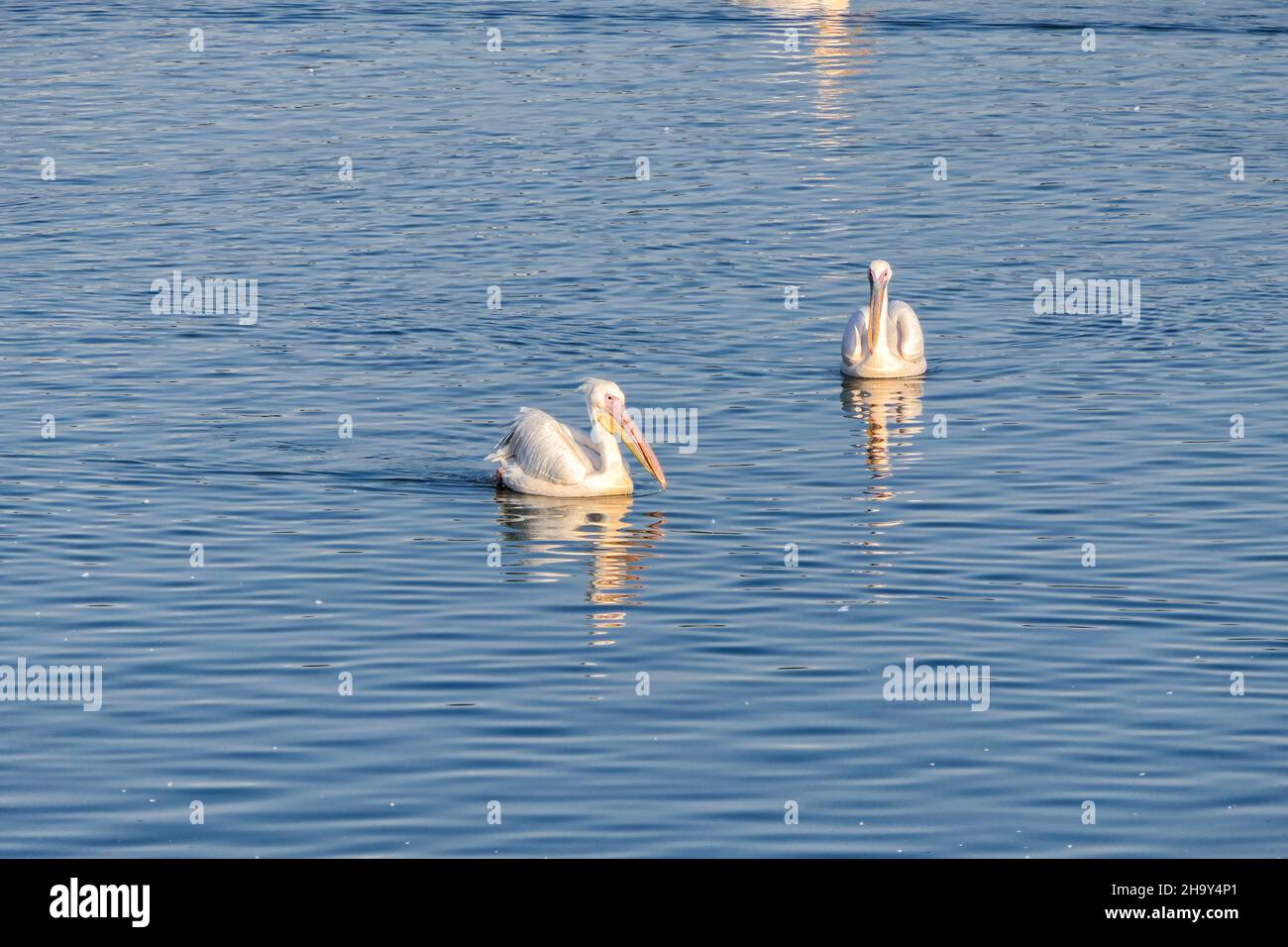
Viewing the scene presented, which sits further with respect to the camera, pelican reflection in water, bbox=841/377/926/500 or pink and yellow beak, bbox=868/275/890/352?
pink and yellow beak, bbox=868/275/890/352

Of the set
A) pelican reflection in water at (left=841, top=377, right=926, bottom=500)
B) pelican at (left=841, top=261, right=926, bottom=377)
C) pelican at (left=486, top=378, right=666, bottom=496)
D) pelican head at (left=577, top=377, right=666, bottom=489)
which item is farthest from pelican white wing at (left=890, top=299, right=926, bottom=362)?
pelican at (left=486, top=378, right=666, bottom=496)

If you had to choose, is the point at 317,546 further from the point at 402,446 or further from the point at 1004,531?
the point at 1004,531

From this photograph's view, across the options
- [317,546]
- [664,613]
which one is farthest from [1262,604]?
[317,546]

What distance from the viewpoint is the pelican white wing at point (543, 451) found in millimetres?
18672

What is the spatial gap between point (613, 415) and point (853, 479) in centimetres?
194

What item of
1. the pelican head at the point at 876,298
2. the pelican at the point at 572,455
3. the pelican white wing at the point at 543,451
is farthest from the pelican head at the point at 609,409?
the pelican head at the point at 876,298

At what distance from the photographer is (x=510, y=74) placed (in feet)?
132

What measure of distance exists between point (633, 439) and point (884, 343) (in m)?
4.52

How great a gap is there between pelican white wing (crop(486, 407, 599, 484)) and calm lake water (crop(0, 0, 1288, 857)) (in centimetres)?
32

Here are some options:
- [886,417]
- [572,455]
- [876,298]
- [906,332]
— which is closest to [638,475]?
[572,455]

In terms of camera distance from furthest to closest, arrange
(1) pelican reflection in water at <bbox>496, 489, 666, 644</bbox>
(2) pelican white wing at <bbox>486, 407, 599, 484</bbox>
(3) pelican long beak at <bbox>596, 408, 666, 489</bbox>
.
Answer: (3) pelican long beak at <bbox>596, 408, 666, 489</bbox> < (2) pelican white wing at <bbox>486, 407, 599, 484</bbox> < (1) pelican reflection in water at <bbox>496, 489, 666, 644</bbox>

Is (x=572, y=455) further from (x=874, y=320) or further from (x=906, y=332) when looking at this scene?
(x=906, y=332)

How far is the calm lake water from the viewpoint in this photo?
41.1ft

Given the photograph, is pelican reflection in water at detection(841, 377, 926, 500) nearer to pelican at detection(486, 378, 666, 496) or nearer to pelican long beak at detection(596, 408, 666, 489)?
pelican long beak at detection(596, 408, 666, 489)
